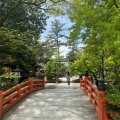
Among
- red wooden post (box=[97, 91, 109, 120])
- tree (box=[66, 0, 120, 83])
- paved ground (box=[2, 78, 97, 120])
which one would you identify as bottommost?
paved ground (box=[2, 78, 97, 120])

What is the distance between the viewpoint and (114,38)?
575cm

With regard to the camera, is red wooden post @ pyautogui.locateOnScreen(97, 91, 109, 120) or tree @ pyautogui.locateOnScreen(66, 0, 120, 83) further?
tree @ pyautogui.locateOnScreen(66, 0, 120, 83)

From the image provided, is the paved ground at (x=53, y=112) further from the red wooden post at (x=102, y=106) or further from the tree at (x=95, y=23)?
the tree at (x=95, y=23)

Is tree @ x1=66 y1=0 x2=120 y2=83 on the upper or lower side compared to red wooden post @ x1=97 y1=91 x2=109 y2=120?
upper

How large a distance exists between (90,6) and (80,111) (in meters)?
4.17

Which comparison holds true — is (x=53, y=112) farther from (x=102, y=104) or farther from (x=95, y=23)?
(x=95, y=23)

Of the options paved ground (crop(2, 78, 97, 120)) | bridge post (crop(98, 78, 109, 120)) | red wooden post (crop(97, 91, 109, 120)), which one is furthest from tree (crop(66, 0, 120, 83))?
paved ground (crop(2, 78, 97, 120))

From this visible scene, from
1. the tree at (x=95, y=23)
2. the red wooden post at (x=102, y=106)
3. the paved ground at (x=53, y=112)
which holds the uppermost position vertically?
the tree at (x=95, y=23)

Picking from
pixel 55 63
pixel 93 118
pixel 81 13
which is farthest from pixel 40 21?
pixel 93 118

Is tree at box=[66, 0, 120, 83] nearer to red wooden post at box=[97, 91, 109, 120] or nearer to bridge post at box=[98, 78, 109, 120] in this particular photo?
bridge post at box=[98, 78, 109, 120]

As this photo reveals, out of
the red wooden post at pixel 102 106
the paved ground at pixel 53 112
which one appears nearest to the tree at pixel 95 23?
the red wooden post at pixel 102 106

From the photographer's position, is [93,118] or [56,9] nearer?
[93,118]

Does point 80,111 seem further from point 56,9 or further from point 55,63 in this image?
point 55,63

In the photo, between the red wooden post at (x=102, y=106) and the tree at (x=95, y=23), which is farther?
the tree at (x=95, y=23)
